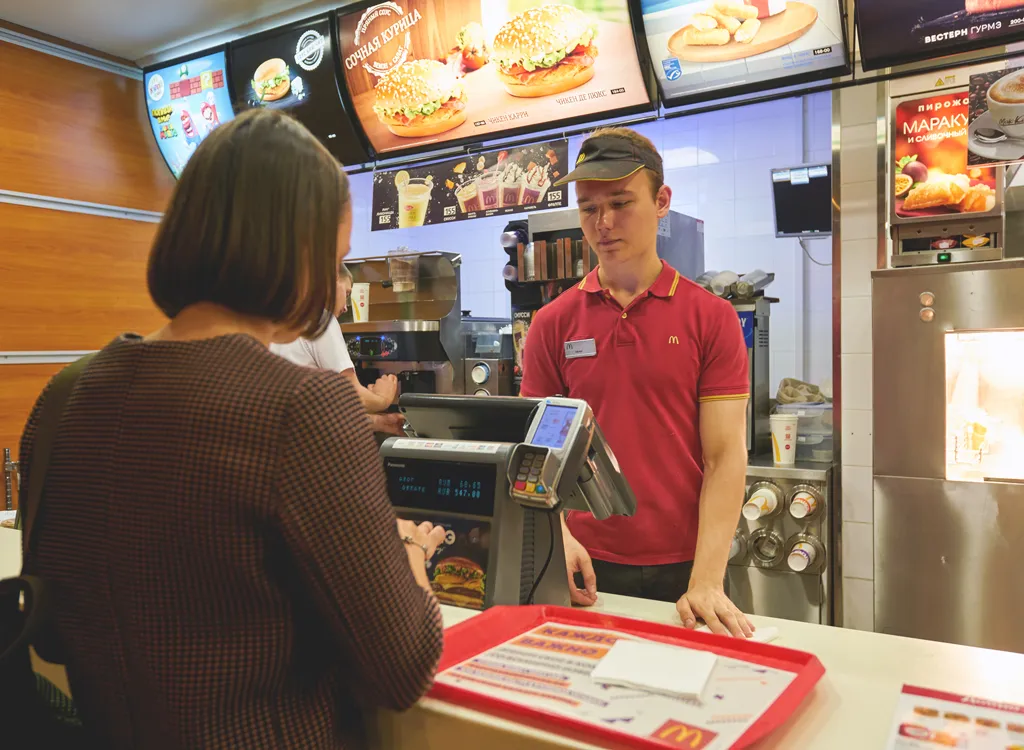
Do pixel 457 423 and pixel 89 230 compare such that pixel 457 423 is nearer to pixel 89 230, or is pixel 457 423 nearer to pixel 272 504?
pixel 272 504

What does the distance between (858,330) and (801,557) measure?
96 cm

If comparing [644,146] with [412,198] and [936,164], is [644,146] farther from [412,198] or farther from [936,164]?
[412,198]

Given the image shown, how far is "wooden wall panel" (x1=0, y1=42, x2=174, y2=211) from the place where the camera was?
435cm

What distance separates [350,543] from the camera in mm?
842

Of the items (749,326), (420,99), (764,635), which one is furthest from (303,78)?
(764,635)

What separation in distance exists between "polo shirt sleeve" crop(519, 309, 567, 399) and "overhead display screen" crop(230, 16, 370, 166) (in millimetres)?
2477

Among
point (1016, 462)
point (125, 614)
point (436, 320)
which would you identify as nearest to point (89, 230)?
point (436, 320)

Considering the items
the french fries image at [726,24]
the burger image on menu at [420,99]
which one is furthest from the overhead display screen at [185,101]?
the french fries image at [726,24]

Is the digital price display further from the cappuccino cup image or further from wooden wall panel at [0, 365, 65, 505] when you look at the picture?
wooden wall panel at [0, 365, 65, 505]

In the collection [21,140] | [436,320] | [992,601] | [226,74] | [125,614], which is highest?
[226,74]

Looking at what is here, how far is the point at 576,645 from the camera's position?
1177 millimetres

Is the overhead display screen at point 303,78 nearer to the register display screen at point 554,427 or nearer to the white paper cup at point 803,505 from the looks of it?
the white paper cup at point 803,505

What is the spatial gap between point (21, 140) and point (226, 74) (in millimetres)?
1172

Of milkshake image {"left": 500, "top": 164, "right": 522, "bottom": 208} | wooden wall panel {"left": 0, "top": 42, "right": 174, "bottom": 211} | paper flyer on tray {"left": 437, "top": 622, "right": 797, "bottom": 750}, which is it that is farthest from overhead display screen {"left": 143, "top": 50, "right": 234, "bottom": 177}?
paper flyer on tray {"left": 437, "top": 622, "right": 797, "bottom": 750}
